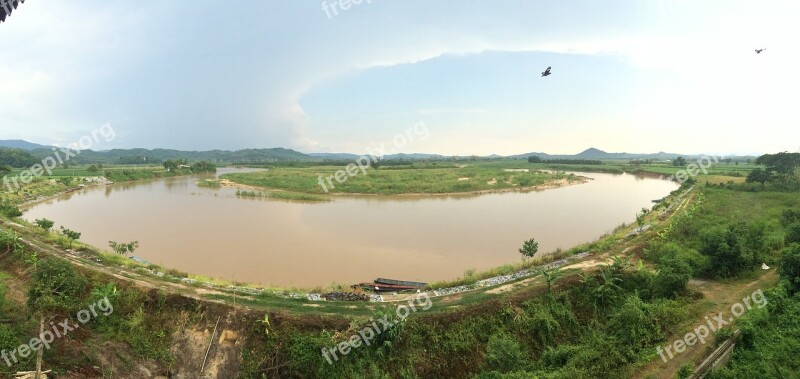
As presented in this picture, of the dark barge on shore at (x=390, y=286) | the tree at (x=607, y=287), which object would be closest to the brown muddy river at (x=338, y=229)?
the dark barge on shore at (x=390, y=286)

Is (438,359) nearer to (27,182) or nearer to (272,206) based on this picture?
(272,206)

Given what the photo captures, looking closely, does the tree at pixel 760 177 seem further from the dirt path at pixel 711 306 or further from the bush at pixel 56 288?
the bush at pixel 56 288

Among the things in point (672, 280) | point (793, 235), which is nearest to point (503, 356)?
point (672, 280)

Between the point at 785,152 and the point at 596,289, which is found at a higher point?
the point at 785,152

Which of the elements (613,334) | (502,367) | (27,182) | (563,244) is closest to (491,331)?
(502,367)

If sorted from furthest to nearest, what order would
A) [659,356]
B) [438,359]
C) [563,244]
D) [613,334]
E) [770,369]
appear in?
[563,244] → [613,334] → [438,359] → [659,356] → [770,369]

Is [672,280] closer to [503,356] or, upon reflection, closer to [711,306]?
[711,306]

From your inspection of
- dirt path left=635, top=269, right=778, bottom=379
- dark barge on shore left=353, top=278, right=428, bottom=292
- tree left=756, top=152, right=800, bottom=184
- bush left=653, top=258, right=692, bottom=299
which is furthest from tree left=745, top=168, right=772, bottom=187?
dark barge on shore left=353, top=278, right=428, bottom=292

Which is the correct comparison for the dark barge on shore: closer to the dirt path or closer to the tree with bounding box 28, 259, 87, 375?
the dirt path
